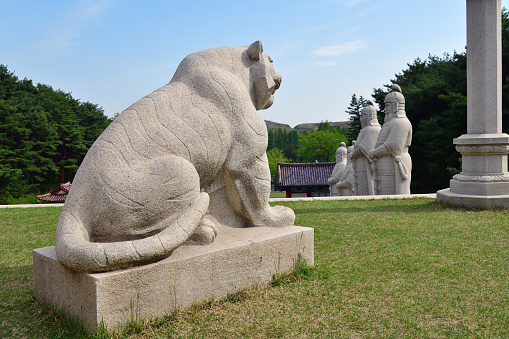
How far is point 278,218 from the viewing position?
12.4 ft

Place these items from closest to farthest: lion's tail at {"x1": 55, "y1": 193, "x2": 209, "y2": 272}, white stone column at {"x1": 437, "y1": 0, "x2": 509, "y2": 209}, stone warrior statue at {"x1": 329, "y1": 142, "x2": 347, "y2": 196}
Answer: lion's tail at {"x1": 55, "y1": 193, "x2": 209, "y2": 272} → white stone column at {"x1": 437, "y1": 0, "x2": 509, "y2": 209} → stone warrior statue at {"x1": 329, "y1": 142, "x2": 347, "y2": 196}

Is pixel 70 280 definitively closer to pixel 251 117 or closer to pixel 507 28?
pixel 251 117

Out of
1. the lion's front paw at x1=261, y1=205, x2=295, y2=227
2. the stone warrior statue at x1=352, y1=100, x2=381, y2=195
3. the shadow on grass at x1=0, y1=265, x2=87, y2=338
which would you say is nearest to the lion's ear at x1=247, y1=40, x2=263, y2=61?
the lion's front paw at x1=261, y1=205, x2=295, y2=227

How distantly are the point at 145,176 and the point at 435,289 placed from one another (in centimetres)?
246

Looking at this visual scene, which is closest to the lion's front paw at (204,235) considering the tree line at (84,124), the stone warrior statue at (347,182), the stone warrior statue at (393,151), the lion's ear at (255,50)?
the lion's ear at (255,50)

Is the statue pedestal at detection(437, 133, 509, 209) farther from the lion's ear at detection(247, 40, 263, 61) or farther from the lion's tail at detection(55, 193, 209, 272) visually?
the lion's tail at detection(55, 193, 209, 272)

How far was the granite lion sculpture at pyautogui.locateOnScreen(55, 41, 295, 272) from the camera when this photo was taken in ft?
8.74

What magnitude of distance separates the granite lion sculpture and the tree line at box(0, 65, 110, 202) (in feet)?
87.7

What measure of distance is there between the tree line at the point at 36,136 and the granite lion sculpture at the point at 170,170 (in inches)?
1053

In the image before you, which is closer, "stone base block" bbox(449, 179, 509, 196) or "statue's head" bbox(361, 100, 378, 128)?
"stone base block" bbox(449, 179, 509, 196)

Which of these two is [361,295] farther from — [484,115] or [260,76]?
[484,115]

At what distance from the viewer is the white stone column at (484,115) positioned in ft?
23.3

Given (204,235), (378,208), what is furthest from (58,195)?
(204,235)

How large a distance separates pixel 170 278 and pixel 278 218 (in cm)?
133
